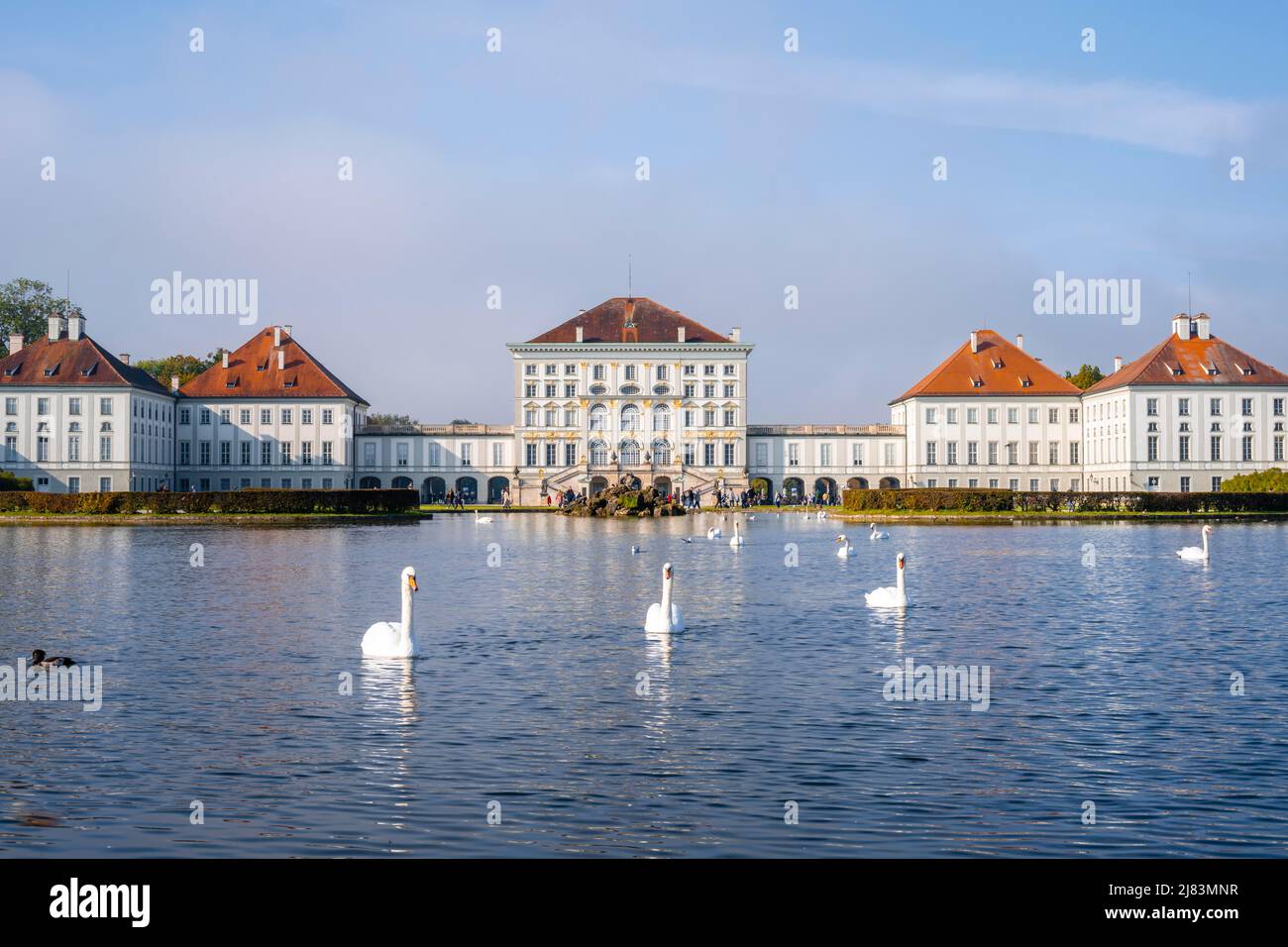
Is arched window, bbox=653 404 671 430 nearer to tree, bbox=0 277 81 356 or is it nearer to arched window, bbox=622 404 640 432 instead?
arched window, bbox=622 404 640 432

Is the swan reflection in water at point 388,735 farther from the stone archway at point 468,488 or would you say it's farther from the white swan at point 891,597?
the stone archway at point 468,488

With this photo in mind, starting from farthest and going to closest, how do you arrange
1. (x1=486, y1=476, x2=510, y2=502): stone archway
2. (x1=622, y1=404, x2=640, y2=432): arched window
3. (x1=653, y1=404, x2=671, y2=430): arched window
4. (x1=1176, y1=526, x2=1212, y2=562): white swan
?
(x1=622, y1=404, x2=640, y2=432): arched window, (x1=653, y1=404, x2=671, y2=430): arched window, (x1=486, y1=476, x2=510, y2=502): stone archway, (x1=1176, y1=526, x2=1212, y2=562): white swan

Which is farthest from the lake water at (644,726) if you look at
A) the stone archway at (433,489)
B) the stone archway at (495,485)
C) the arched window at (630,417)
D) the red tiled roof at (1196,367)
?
the arched window at (630,417)

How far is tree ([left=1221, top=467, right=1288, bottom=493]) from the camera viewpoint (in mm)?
82750

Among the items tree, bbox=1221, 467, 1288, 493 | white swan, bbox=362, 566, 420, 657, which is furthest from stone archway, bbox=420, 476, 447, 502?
white swan, bbox=362, 566, 420, 657

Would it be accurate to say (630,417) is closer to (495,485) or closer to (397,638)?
(495,485)

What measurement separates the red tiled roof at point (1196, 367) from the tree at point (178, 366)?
87720 millimetres

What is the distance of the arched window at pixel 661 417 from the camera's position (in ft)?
405

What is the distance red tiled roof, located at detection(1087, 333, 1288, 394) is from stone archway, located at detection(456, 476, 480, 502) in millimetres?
59480

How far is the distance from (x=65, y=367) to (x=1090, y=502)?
258ft

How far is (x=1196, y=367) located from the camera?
10481cm

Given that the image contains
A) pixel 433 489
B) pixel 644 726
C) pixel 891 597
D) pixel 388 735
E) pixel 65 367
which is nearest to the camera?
pixel 388 735

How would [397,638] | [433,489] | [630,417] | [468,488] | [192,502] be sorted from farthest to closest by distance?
[468,488] < [433,489] < [630,417] < [192,502] < [397,638]

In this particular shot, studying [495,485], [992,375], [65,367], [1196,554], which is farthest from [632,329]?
[1196,554]
